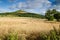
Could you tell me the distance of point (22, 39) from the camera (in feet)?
23.5

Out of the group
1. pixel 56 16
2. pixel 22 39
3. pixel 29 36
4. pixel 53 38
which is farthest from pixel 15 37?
pixel 56 16

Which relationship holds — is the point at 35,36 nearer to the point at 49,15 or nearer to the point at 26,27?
the point at 26,27

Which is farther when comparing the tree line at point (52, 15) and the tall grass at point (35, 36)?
the tree line at point (52, 15)

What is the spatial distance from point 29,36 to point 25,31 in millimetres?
791

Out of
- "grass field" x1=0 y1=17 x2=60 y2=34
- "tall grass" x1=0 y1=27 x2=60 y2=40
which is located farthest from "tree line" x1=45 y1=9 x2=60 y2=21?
"tall grass" x1=0 y1=27 x2=60 y2=40

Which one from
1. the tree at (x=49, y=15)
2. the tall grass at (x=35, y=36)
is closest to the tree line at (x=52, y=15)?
the tree at (x=49, y=15)

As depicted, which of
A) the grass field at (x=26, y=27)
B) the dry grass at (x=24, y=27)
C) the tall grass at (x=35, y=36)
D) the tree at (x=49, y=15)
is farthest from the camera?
the tree at (x=49, y=15)

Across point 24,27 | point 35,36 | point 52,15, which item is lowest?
point 52,15

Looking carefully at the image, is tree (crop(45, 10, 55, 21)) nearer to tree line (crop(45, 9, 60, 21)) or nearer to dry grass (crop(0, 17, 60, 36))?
tree line (crop(45, 9, 60, 21))

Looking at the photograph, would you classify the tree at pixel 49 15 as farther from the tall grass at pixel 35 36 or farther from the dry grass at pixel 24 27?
the tall grass at pixel 35 36

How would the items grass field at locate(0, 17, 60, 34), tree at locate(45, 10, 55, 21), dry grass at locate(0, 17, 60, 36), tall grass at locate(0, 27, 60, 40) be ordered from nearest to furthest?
tall grass at locate(0, 27, 60, 40) → dry grass at locate(0, 17, 60, 36) → grass field at locate(0, 17, 60, 34) → tree at locate(45, 10, 55, 21)

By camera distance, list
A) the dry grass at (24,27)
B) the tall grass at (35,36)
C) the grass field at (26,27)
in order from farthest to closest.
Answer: the grass field at (26,27), the dry grass at (24,27), the tall grass at (35,36)

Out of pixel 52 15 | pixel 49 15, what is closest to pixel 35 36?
pixel 49 15

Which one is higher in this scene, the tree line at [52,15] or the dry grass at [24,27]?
the dry grass at [24,27]
